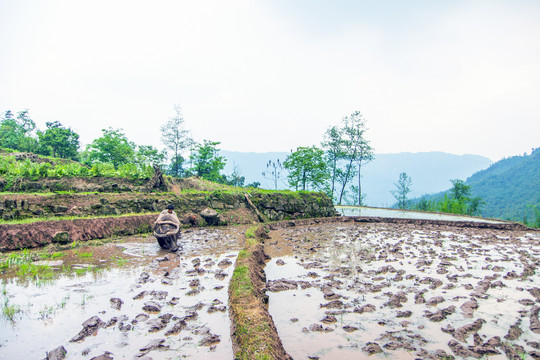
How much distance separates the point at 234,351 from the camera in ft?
12.8

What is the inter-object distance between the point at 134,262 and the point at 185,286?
9.25 feet

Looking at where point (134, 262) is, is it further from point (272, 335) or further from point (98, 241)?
point (272, 335)

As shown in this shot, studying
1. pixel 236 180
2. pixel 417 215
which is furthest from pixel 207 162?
pixel 417 215

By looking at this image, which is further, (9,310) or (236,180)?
(236,180)

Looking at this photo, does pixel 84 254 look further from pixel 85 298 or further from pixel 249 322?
pixel 249 322

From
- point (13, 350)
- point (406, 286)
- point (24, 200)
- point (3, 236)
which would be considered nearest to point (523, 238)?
point (406, 286)

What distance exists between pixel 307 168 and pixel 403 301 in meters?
31.9

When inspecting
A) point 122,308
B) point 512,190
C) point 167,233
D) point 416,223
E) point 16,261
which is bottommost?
point 122,308

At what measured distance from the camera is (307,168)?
37.5 metres

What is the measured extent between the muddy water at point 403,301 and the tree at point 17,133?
45117 millimetres

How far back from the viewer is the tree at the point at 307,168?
123ft

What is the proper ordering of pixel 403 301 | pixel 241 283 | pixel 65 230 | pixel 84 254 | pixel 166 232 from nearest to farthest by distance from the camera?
pixel 403 301 → pixel 241 283 → pixel 84 254 → pixel 166 232 → pixel 65 230

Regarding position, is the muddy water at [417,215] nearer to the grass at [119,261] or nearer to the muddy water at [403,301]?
the muddy water at [403,301]

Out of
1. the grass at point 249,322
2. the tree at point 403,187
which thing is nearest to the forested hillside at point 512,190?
the tree at point 403,187
